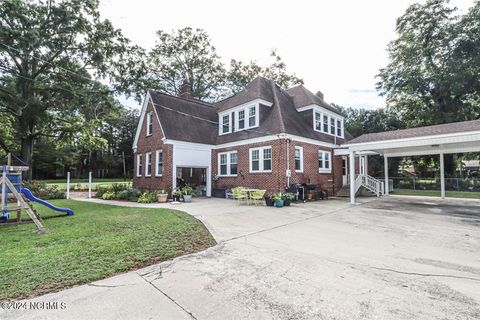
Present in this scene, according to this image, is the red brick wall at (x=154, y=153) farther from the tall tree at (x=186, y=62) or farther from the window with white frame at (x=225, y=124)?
the tall tree at (x=186, y=62)

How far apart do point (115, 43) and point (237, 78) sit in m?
13.8

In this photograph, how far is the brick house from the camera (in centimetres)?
1388

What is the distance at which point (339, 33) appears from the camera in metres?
10.5

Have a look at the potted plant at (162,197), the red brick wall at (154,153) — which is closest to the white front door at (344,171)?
the red brick wall at (154,153)

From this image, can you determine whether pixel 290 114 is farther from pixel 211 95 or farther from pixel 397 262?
pixel 211 95

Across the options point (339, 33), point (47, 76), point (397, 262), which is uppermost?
point (47, 76)

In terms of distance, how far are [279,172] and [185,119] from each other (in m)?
8.54

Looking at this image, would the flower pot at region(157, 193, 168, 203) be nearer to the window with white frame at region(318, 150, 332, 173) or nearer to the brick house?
the brick house

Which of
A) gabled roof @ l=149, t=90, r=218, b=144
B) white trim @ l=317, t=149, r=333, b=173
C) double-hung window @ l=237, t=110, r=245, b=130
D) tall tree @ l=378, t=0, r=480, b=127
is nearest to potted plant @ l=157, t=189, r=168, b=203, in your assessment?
gabled roof @ l=149, t=90, r=218, b=144

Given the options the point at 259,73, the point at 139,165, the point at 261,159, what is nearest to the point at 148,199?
the point at 139,165

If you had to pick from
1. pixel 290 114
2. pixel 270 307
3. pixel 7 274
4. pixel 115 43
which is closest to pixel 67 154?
pixel 115 43

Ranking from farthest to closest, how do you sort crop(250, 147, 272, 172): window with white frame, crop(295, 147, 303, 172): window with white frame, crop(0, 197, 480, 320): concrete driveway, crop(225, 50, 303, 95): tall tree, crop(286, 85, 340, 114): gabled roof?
crop(225, 50, 303, 95): tall tree < crop(286, 85, 340, 114): gabled roof < crop(295, 147, 303, 172): window with white frame < crop(250, 147, 272, 172): window with white frame < crop(0, 197, 480, 320): concrete driveway

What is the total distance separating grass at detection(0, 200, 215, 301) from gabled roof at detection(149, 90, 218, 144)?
8.78 metres

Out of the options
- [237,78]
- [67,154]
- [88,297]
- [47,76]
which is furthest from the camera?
[67,154]
